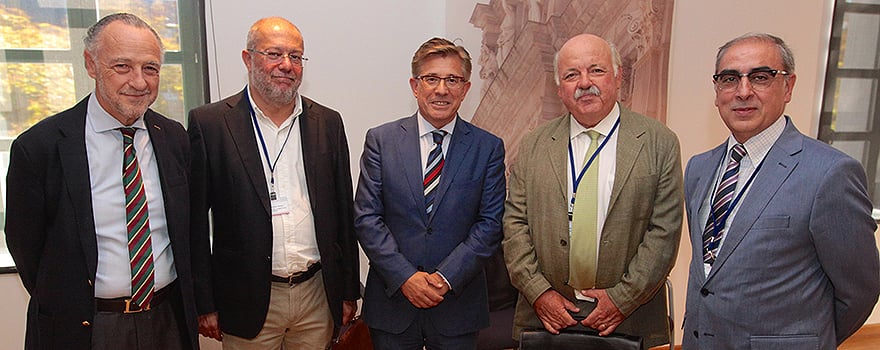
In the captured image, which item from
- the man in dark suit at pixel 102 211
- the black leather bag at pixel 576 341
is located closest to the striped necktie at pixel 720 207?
the black leather bag at pixel 576 341

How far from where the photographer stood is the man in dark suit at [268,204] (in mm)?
2174

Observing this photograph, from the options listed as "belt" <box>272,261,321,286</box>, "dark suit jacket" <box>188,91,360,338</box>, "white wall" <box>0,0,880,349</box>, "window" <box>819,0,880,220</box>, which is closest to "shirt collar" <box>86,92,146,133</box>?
"dark suit jacket" <box>188,91,360,338</box>

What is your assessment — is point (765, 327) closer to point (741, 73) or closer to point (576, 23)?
point (741, 73)

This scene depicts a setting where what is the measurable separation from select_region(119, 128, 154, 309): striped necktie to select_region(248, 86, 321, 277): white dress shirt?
450 mm

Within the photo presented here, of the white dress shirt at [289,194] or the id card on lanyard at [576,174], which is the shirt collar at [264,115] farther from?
the id card on lanyard at [576,174]

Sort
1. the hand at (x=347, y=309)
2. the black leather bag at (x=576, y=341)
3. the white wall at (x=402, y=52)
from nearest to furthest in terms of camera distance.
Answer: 1. the black leather bag at (x=576, y=341)
2. the hand at (x=347, y=309)
3. the white wall at (x=402, y=52)

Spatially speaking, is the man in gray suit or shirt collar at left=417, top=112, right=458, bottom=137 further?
shirt collar at left=417, top=112, right=458, bottom=137

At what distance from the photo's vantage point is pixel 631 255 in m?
2.09

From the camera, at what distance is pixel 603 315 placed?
2076mm

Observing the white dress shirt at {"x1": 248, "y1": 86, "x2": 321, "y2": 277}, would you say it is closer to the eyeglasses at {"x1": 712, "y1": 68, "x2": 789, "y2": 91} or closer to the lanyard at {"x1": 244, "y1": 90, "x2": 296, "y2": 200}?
the lanyard at {"x1": 244, "y1": 90, "x2": 296, "y2": 200}

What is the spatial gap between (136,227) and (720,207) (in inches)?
75.3

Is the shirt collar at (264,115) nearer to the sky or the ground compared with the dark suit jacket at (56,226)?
nearer to the sky

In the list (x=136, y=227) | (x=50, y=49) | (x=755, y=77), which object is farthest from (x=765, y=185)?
(x=50, y=49)

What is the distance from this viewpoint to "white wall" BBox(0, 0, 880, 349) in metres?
3.14
